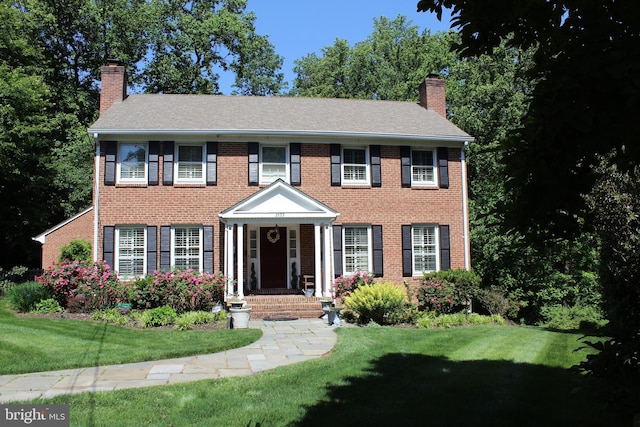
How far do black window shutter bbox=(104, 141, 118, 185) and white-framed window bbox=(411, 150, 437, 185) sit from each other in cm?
990

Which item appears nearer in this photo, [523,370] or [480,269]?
[523,370]

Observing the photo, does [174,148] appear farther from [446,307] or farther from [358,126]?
[446,307]

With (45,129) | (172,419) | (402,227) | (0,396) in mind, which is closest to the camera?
(172,419)

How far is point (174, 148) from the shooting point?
15.8 meters

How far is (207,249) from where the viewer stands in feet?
51.1

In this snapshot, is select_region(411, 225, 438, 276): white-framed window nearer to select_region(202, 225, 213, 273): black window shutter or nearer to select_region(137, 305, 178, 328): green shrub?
select_region(202, 225, 213, 273): black window shutter

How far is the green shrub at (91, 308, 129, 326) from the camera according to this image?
483 inches

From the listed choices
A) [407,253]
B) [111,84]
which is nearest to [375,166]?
[407,253]

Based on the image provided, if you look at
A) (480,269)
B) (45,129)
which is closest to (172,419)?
(480,269)

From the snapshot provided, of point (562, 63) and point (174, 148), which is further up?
point (174, 148)

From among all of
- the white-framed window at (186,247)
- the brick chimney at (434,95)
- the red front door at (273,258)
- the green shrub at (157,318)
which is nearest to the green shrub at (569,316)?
the brick chimney at (434,95)

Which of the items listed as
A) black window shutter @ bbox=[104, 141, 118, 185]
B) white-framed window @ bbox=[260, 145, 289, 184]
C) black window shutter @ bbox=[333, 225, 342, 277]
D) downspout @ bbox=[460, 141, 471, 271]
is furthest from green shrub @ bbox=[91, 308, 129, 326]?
downspout @ bbox=[460, 141, 471, 271]

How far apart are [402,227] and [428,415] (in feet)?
39.1

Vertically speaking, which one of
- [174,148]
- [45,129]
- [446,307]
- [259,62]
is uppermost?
[259,62]
